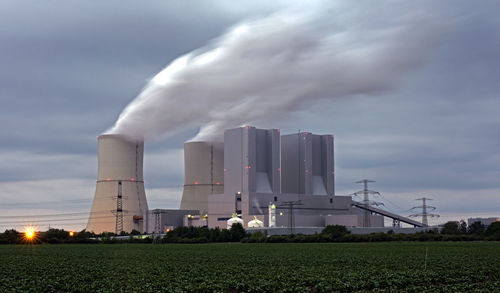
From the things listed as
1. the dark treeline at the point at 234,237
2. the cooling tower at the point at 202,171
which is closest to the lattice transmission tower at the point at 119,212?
the dark treeline at the point at 234,237

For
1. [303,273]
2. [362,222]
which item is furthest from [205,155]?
[303,273]

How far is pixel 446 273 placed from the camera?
23312 mm

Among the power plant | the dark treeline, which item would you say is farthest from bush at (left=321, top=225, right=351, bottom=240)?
the power plant

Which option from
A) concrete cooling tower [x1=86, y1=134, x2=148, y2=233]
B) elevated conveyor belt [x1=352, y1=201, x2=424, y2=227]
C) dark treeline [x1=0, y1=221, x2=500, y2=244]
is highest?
concrete cooling tower [x1=86, y1=134, x2=148, y2=233]

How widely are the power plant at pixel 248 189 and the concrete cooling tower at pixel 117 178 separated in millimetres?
122

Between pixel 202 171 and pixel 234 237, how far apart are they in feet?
50.4

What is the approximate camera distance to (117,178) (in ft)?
225

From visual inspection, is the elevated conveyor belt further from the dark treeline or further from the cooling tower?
the cooling tower

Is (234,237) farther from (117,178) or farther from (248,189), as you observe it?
(117,178)

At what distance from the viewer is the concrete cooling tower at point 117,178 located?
68.8m

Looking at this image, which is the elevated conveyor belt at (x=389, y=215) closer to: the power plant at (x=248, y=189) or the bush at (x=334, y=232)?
the power plant at (x=248, y=189)

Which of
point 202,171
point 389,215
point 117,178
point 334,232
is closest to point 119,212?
point 117,178

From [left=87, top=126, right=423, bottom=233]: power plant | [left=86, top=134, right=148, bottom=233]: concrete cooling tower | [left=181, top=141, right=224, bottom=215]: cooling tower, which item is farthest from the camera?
[left=181, top=141, right=224, bottom=215]: cooling tower

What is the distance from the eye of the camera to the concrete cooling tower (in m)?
68.8
